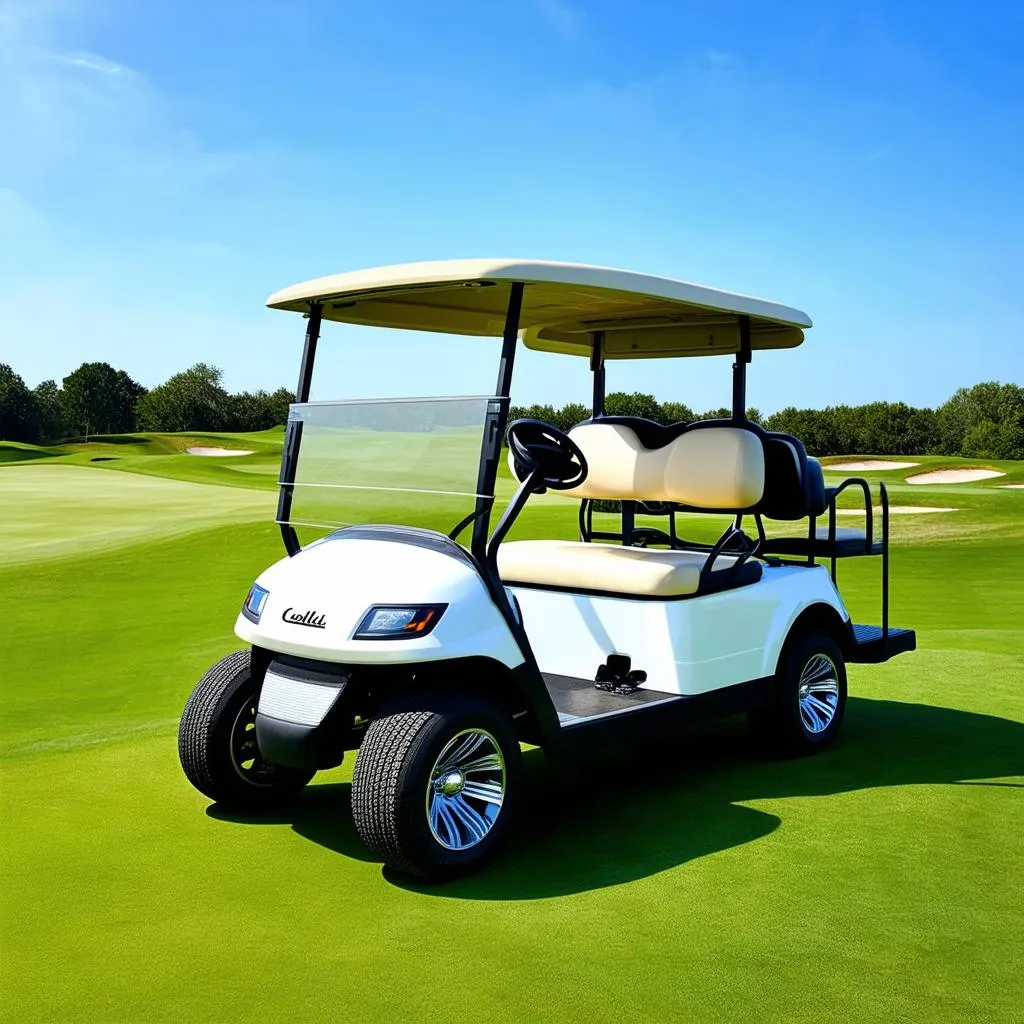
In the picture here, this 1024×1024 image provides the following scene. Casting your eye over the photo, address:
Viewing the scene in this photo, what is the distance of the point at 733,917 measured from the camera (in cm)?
372

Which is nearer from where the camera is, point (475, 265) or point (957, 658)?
point (475, 265)

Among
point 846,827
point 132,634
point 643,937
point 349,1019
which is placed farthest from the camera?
point 132,634

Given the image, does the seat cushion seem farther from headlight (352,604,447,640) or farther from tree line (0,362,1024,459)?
tree line (0,362,1024,459)

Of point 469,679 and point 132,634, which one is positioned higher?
point 469,679

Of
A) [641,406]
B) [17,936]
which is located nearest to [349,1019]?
[17,936]

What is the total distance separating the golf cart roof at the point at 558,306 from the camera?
4.38 meters

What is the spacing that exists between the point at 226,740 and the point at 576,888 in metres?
1.51

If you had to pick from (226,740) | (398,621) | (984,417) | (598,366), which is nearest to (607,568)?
(398,621)

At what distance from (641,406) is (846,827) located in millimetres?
18169

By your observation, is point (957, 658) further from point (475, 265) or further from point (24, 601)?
point (24, 601)

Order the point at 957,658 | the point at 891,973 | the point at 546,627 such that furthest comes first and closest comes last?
the point at 957,658 < the point at 546,627 < the point at 891,973

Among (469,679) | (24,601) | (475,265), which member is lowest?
(24,601)

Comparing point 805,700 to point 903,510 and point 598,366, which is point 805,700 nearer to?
point 598,366

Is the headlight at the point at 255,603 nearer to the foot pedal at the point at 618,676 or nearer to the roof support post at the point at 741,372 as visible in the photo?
the foot pedal at the point at 618,676
